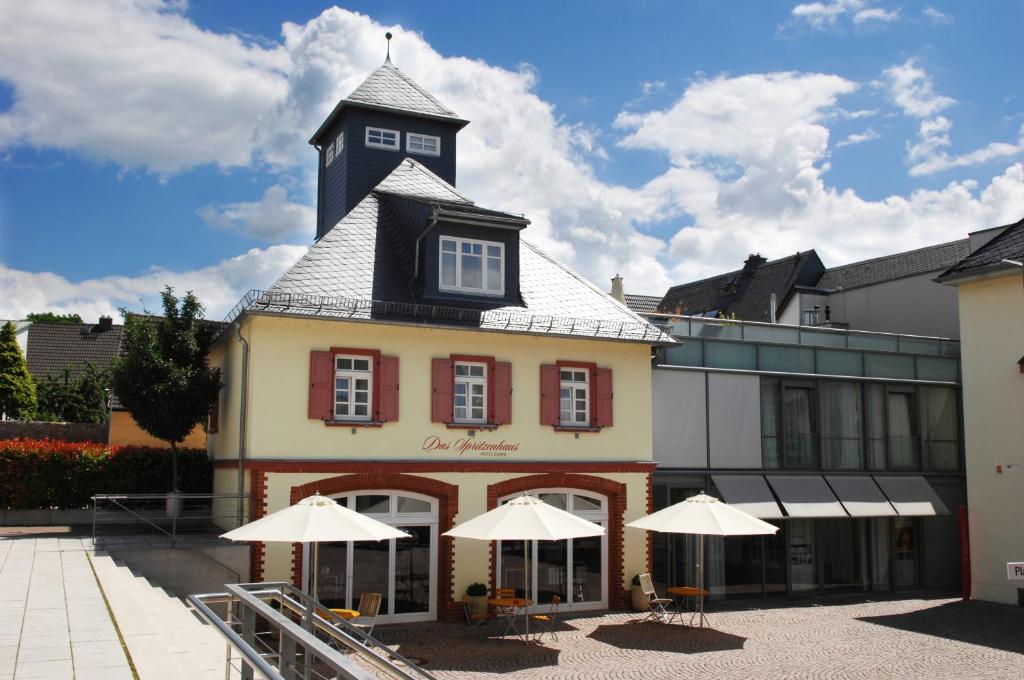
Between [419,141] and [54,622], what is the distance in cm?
1738

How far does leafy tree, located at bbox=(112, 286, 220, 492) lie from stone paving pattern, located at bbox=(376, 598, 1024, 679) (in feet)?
21.0

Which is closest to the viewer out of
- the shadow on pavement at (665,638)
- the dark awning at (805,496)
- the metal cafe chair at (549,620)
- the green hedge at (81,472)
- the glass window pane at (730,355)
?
the shadow on pavement at (665,638)

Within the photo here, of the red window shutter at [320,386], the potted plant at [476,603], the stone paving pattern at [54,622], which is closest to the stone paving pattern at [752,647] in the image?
the potted plant at [476,603]

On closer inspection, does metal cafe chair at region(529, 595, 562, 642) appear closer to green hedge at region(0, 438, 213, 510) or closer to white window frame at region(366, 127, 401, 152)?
green hedge at region(0, 438, 213, 510)

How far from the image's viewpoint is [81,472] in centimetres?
2094

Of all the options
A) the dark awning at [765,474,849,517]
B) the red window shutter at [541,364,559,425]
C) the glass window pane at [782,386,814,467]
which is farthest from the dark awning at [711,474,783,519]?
the red window shutter at [541,364,559,425]

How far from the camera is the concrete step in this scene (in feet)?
29.1

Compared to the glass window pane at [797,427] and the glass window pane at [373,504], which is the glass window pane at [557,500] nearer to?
the glass window pane at [373,504]

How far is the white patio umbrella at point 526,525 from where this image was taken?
599 inches

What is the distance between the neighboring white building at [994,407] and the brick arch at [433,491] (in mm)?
12303

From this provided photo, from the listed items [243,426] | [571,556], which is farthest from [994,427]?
[243,426]

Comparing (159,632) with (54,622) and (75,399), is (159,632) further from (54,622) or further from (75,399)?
(75,399)

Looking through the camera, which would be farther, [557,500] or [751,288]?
[751,288]

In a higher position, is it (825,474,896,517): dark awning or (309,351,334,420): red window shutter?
(309,351,334,420): red window shutter
